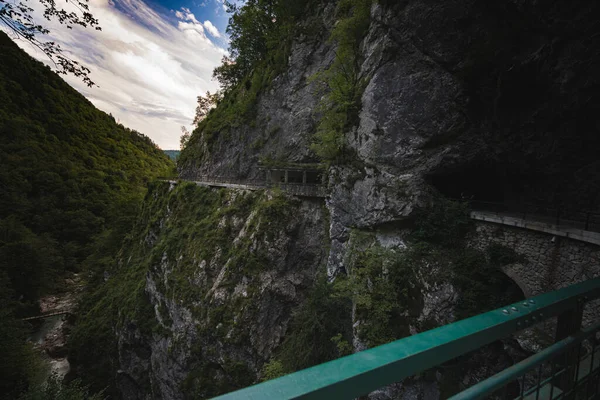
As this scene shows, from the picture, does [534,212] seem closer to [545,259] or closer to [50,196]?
[545,259]

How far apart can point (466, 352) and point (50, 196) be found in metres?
60.7

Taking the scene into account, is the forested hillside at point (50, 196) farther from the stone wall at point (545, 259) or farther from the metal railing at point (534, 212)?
the metal railing at point (534, 212)

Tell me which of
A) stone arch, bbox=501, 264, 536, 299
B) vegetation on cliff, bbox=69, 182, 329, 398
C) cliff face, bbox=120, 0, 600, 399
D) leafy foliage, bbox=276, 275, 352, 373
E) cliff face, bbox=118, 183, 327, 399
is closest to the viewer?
stone arch, bbox=501, 264, 536, 299

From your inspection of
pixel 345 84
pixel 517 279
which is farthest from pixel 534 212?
pixel 345 84

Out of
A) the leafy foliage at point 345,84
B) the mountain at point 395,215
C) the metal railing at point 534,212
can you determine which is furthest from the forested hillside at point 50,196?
the metal railing at point 534,212

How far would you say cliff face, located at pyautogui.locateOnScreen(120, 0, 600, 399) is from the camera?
952cm

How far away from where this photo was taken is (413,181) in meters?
11.7

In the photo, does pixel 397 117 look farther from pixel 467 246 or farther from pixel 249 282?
pixel 249 282

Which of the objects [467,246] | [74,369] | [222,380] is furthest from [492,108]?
[74,369]

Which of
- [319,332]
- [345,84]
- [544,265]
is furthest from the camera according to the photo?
[345,84]

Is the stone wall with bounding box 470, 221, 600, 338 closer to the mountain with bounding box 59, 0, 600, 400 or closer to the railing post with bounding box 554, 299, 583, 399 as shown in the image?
the mountain with bounding box 59, 0, 600, 400

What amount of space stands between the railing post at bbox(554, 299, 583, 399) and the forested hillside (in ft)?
86.5

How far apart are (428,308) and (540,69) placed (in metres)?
10.5

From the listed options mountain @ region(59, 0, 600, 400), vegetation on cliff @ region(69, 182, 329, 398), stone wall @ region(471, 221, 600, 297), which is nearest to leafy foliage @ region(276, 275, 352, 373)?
mountain @ region(59, 0, 600, 400)
